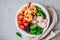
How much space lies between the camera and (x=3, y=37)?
4.39 ft

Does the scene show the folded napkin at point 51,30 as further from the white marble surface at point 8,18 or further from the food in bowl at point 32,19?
the white marble surface at point 8,18

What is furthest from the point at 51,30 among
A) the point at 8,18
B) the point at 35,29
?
the point at 8,18

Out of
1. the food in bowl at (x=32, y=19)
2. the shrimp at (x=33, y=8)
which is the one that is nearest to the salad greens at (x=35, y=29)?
the food in bowl at (x=32, y=19)

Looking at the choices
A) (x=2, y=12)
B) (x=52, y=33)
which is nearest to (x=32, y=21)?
(x=52, y=33)

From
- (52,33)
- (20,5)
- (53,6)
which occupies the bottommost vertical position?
(52,33)

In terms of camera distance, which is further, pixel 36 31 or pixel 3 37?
pixel 3 37

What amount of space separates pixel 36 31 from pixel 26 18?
0.13 m

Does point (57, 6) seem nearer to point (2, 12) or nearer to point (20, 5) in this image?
point (20, 5)

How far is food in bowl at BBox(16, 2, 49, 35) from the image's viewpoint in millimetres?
1198

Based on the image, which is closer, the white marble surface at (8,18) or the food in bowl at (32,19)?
the food in bowl at (32,19)

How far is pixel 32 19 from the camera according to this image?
4.01 feet

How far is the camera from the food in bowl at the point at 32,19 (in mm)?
1198

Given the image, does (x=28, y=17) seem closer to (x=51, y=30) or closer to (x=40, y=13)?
(x=40, y=13)

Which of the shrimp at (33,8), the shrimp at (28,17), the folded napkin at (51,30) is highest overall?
the shrimp at (33,8)
